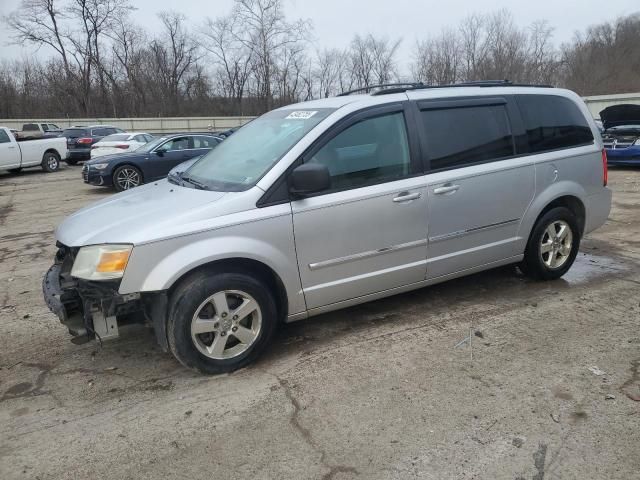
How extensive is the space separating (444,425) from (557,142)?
321 cm

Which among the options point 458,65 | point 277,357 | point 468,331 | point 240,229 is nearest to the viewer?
point 240,229

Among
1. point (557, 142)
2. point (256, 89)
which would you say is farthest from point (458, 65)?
point (557, 142)

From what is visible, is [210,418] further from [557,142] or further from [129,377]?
[557,142]

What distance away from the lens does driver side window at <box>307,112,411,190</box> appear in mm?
3773

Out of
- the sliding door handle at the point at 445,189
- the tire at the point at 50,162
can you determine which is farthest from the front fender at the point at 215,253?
the tire at the point at 50,162

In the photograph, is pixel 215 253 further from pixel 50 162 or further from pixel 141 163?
pixel 50 162

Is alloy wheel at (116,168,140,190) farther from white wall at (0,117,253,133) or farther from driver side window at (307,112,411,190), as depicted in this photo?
white wall at (0,117,253,133)

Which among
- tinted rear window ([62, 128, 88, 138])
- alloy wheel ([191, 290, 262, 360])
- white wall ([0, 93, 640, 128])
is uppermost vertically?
white wall ([0, 93, 640, 128])

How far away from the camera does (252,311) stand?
3.52 m

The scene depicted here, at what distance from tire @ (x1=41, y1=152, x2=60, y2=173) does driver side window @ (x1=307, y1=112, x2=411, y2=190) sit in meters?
18.8

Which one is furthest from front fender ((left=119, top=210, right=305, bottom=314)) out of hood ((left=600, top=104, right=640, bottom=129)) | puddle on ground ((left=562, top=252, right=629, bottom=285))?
hood ((left=600, top=104, right=640, bottom=129))

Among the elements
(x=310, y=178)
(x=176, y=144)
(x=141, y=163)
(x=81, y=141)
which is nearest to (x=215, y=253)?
(x=310, y=178)

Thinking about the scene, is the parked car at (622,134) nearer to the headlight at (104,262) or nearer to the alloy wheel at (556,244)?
the alloy wheel at (556,244)

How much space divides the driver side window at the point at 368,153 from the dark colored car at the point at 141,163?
9.84 m
